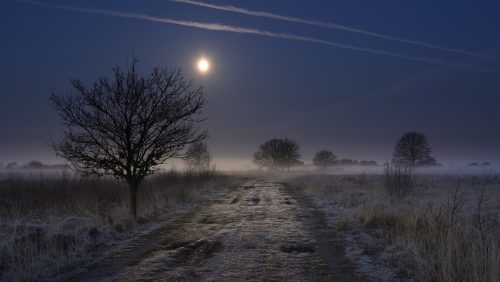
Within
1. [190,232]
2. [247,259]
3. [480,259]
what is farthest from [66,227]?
[480,259]

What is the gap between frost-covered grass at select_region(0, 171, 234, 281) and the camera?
343 inches

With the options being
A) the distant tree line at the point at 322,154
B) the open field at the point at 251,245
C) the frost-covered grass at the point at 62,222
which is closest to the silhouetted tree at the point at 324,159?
the distant tree line at the point at 322,154

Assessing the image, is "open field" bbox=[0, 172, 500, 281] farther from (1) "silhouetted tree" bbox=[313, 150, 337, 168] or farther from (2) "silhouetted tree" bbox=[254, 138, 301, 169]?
(1) "silhouetted tree" bbox=[313, 150, 337, 168]

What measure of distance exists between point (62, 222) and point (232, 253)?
21.9 feet

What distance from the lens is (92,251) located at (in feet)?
33.3

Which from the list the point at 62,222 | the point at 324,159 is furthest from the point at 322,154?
the point at 62,222

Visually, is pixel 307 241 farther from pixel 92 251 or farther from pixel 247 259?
pixel 92 251

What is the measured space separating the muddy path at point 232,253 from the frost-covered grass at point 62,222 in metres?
0.84

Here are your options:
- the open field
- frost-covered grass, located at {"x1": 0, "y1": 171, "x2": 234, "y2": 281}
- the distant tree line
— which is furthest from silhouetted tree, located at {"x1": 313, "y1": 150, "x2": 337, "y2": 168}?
the open field

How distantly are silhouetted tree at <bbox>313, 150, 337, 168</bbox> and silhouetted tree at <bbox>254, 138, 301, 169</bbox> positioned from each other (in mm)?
13068

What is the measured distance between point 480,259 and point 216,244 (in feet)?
19.6

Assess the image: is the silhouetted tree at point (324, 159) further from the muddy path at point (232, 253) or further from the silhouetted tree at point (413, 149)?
the muddy path at point (232, 253)

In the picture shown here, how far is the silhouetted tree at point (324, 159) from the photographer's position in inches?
4262

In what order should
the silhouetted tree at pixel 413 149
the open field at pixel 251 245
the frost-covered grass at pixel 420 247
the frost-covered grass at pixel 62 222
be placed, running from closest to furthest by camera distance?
the frost-covered grass at pixel 420 247 → the open field at pixel 251 245 → the frost-covered grass at pixel 62 222 → the silhouetted tree at pixel 413 149
